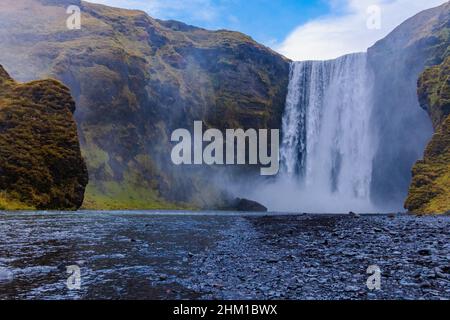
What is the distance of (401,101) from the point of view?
305 feet

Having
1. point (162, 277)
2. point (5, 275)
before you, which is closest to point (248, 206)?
point (162, 277)

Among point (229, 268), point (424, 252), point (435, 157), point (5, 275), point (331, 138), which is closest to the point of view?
point (5, 275)

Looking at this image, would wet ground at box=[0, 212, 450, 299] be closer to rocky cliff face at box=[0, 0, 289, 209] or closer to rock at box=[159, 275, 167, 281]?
rock at box=[159, 275, 167, 281]

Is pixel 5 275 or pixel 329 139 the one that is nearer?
pixel 5 275

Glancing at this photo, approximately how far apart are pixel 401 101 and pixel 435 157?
35.7 m

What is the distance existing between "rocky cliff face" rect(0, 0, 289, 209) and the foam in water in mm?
16562

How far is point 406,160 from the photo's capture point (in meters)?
88.0

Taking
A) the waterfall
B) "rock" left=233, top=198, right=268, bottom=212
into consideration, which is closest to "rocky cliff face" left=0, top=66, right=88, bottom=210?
"rock" left=233, top=198, right=268, bottom=212

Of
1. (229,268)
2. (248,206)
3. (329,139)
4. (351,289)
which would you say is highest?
(329,139)

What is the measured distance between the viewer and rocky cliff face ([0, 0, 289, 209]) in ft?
345

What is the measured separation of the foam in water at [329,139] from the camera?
Result: 9331 cm

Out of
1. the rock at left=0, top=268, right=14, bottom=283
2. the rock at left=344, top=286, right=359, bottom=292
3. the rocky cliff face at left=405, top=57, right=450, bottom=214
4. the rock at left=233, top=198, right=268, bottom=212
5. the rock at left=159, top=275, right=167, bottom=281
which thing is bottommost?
the rock at left=233, top=198, right=268, bottom=212

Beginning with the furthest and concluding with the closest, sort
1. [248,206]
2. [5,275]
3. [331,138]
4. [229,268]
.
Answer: [248,206]
[331,138]
[229,268]
[5,275]

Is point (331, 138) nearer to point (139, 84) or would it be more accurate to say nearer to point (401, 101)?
point (401, 101)
